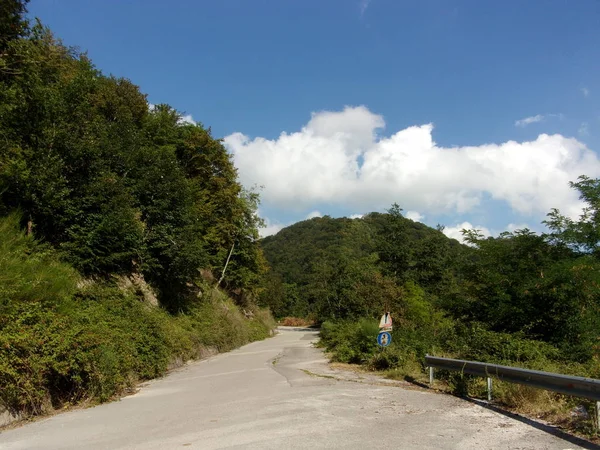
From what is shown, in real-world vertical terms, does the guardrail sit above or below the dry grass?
above

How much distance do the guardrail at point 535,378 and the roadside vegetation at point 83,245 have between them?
7984mm

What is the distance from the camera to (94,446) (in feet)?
20.8

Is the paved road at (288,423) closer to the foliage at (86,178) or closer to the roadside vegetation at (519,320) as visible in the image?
the roadside vegetation at (519,320)

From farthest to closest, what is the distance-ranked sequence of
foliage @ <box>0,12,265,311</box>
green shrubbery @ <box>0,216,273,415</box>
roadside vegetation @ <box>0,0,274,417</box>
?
foliage @ <box>0,12,265,311</box> < roadside vegetation @ <box>0,0,274,417</box> < green shrubbery @ <box>0,216,273,415</box>

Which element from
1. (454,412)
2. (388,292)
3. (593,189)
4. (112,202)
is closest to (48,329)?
(454,412)

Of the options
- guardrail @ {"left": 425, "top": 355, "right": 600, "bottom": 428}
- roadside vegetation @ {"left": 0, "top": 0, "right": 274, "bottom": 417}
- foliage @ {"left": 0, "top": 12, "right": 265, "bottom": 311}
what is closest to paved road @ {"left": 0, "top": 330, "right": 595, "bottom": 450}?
guardrail @ {"left": 425, "top": 355, "right": 600, "bottom": 428}

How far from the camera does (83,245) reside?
1692 cm

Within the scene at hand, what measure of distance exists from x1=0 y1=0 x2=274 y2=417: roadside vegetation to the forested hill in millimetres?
9543

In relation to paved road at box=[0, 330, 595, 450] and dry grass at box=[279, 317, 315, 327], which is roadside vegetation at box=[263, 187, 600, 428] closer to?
paved road at box=[0, 330, 595, 450]

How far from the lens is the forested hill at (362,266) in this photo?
87.2 feet

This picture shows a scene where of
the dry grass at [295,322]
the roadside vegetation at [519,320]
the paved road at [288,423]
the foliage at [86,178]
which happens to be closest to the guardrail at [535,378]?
the roadside vegetation at [519,320]

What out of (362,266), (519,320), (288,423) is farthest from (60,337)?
(362,266)

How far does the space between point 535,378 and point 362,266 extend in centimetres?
4101

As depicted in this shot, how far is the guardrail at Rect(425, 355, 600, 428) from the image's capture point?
595cm
